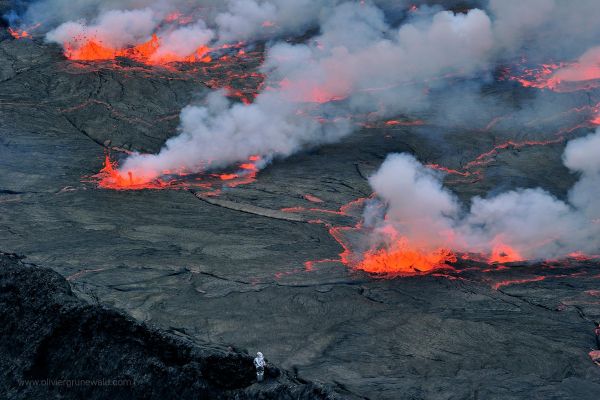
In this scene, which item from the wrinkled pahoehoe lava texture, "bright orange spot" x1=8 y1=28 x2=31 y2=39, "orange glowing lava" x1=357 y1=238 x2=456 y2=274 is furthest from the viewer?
"bright orange spot" x1=8 y1=28 x2=31 y2=39

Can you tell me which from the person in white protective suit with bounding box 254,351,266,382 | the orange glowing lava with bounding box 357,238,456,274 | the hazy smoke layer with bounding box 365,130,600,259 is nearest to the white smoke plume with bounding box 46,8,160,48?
the hazy smoke layer with bounding box 365,130,600,259

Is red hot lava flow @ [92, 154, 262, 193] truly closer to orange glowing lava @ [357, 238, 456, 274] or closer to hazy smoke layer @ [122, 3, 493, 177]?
hazy smoke layer @ [122, 3, 493, 177]

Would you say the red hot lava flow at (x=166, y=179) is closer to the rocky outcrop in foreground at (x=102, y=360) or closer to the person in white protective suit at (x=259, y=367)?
the rocky outcrop in foreground at (x=102, y=360)

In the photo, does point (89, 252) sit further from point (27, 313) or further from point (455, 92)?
point (455, 92)

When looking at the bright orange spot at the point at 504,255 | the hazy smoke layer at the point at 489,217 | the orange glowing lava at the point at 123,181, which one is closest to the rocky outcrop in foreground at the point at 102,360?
the hazy smoke layer at the point at 489,217

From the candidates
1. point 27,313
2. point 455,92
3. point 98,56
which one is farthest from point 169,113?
point 27,313

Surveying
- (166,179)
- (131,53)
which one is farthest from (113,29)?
(166,179)
